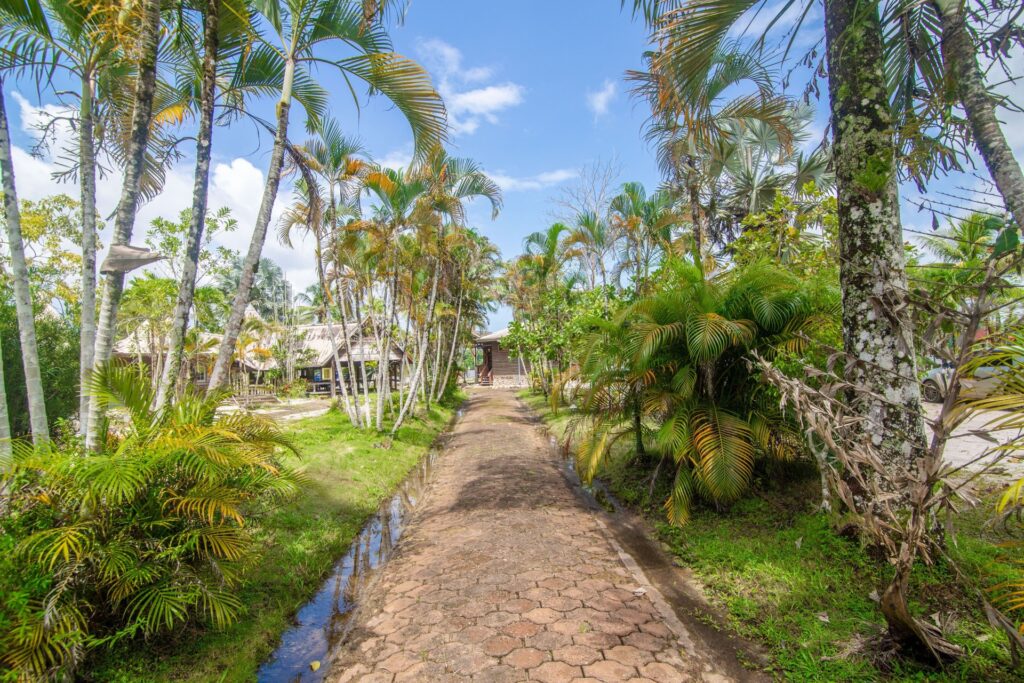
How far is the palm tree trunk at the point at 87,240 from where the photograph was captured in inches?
149

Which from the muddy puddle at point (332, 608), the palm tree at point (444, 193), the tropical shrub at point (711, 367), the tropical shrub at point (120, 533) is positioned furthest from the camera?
the palm tree at point (444, 193)

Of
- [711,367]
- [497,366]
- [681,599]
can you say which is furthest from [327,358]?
[681,599]

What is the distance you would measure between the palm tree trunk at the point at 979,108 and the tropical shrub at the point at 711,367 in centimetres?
158

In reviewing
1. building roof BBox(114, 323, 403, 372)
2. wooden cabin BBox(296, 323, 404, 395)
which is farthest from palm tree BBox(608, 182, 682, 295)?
wooden cabin BBox(296, 323, 404, 395)

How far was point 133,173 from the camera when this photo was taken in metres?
3.75

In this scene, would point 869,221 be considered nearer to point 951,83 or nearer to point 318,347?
point 951,83

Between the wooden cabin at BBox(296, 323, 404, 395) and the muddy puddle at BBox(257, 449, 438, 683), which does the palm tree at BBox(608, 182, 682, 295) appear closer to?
the muddy puddle at BBox(257, 449, 438, 683)

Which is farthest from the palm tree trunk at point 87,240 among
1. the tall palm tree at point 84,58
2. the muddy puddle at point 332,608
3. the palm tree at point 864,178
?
the palm tree at point 864,178

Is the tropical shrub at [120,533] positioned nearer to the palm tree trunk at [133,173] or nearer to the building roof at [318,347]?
the palm tree trunk at [133,173]

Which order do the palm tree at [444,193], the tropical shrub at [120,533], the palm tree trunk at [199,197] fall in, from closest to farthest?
the tropical shrub at [120,533] < the palm tree trunk at [199,197] < the palm tree at [444,193]

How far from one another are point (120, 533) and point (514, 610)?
2.62m

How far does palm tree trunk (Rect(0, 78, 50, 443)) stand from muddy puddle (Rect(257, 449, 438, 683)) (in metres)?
2.40

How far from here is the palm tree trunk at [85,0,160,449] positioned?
3.53 m

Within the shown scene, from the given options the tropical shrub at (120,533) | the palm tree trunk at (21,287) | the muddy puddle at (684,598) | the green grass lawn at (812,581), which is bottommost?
the muddy puddle at (684,598)
